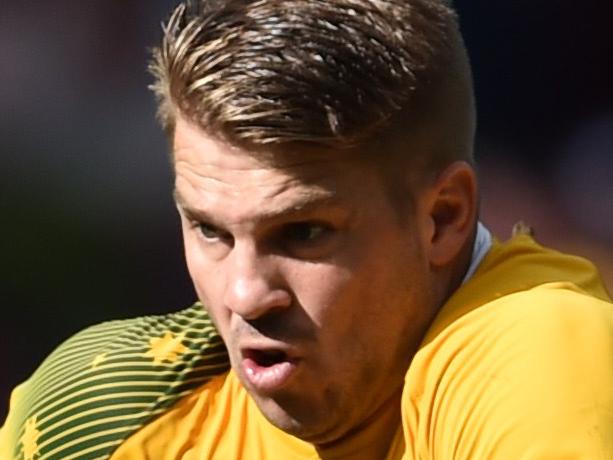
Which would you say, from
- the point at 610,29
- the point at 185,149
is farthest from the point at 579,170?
the point at 185,149

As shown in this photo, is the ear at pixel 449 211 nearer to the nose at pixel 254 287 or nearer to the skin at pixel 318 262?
the skin at pixel 318 262

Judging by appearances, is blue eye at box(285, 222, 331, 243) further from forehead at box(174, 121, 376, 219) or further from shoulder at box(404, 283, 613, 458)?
shoulder at box(404, 283, 613, 458)

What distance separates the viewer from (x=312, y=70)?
140 cm

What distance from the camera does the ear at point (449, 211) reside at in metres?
1.52

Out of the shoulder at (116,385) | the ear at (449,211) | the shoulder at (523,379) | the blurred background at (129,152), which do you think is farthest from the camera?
the blurred background at (129,152)

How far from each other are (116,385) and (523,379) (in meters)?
0.66

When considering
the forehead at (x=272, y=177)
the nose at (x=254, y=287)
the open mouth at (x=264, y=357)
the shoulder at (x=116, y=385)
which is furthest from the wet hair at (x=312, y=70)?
the shoulder at (x=116, y=385)

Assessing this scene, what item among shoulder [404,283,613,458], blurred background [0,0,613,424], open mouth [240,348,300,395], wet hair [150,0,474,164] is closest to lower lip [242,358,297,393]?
open mouth [240,348,300,395]

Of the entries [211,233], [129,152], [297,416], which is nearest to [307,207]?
[211,233]

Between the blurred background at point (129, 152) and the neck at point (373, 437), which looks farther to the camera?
the blurred background at point (129, 152)

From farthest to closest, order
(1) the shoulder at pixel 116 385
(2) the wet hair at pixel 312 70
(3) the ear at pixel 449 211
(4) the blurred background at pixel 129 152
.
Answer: (4) the blurred background at pixel 129 152 < (1) the shoulder at pixel 116 385 < (3) the ear at pixel 449 211 < (2) the wet hair at pixel 312 70

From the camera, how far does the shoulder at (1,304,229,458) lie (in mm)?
1761

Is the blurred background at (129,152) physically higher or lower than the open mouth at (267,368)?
lower

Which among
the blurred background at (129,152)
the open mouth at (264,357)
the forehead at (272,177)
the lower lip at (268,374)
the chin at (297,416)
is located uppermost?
the forehead at (272,177)
